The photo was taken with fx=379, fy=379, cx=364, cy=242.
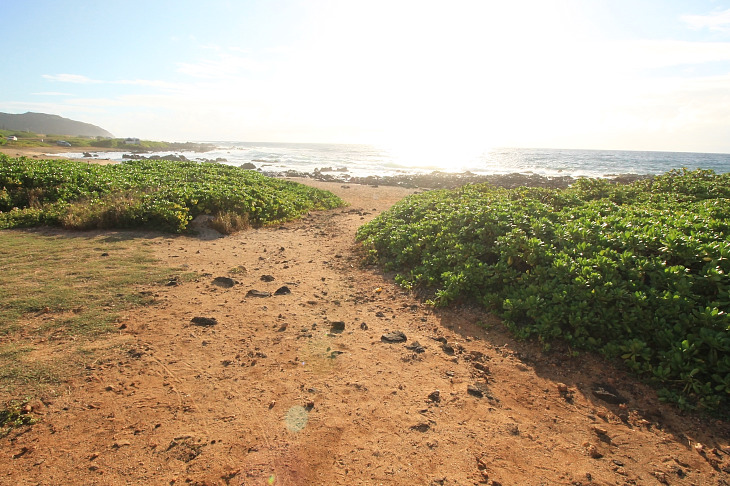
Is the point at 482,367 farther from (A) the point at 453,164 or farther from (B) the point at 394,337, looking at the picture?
(A) the point at 453,164

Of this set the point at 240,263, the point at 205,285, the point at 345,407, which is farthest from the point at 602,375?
the point at 240,263

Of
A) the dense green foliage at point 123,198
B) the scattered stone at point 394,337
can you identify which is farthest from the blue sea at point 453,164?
the scattered stone at point 394,337

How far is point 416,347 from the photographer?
443 cm

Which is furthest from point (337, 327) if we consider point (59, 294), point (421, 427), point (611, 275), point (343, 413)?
point (59, 294)

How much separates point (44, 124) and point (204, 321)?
539ft

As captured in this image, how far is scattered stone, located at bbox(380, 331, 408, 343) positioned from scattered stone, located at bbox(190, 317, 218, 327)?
215 cm

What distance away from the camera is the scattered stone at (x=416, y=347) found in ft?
14.4

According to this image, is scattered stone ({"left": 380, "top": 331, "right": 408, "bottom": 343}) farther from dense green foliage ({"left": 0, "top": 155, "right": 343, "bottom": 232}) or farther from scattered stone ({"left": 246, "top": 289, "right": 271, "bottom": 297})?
dense green foliage ({"left": 0, "top": 155, "right": 343, "bottom": 232})

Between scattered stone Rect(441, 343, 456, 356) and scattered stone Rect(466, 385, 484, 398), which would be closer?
scattered stone Rect(466, 385, 484, 398)

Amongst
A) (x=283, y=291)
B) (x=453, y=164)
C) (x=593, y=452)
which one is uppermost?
(x=453, y=164)

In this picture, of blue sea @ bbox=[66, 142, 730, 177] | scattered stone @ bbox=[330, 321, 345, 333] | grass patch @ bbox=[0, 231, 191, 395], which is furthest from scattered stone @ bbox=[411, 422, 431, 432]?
blue sea @ bbox=[66, 142, 730, 177]

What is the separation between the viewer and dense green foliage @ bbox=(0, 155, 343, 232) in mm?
8891

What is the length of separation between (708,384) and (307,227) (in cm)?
947

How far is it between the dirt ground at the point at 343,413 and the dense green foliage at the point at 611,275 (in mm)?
314
